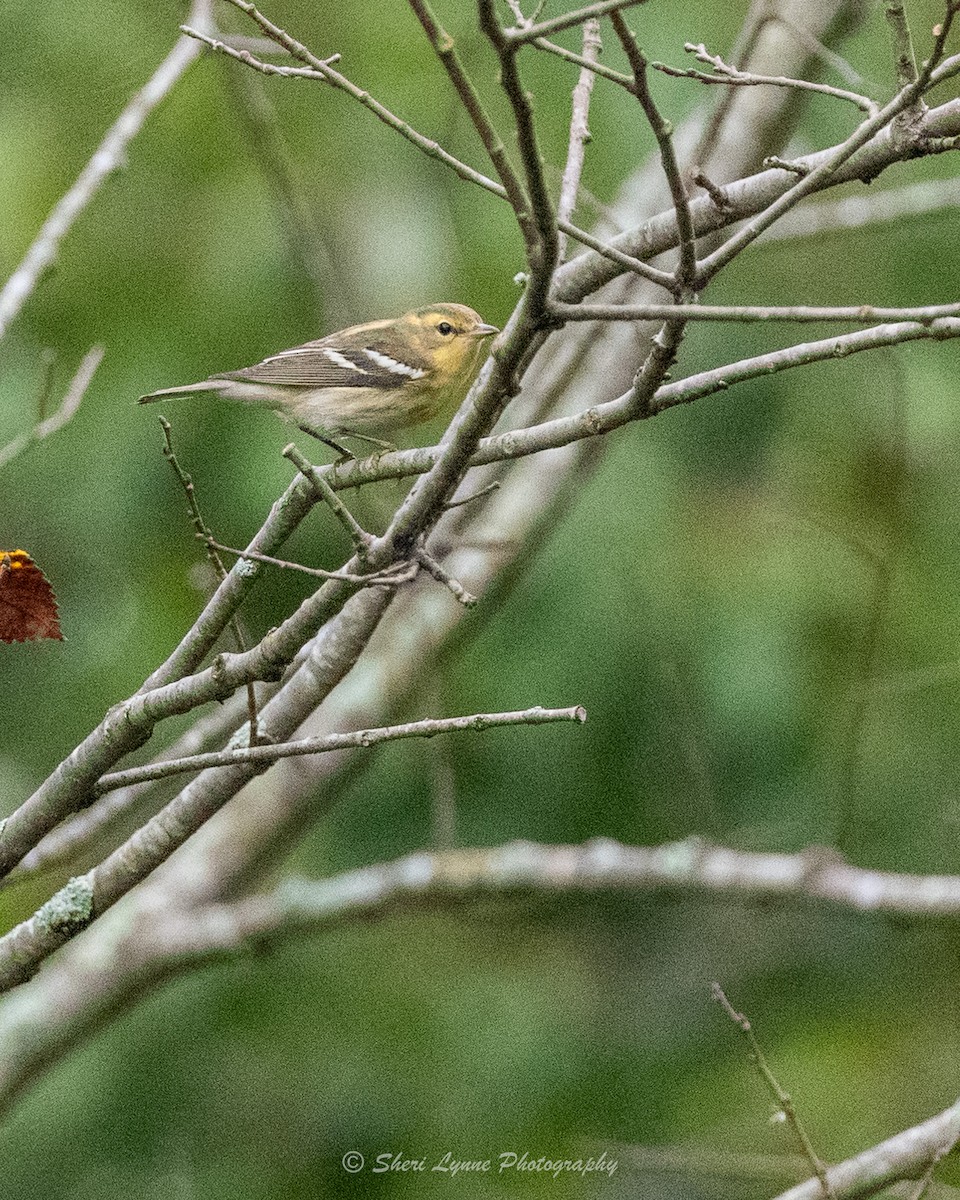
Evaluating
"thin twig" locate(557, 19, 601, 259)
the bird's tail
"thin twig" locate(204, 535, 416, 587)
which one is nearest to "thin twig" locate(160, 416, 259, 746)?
"thin twig" locate(204, 535, 416, 587)

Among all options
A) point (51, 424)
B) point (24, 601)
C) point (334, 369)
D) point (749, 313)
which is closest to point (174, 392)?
point (51, 424)

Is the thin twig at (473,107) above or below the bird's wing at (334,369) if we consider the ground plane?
above

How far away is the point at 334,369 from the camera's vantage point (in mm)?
4449

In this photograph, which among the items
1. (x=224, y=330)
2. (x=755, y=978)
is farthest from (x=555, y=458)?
(x=755, y=978)

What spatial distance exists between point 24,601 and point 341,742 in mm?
590

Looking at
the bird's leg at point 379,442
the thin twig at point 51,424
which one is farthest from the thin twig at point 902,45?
the thin twig at point 51,424

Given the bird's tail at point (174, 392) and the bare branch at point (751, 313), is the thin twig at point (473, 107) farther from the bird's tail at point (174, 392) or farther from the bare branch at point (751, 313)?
the bird's tail at point (174, 392)

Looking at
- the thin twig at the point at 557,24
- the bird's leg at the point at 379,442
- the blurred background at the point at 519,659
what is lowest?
the blurred background at the point at 519,659

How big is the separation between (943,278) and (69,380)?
4.19 meters

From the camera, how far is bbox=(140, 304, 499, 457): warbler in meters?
4.19

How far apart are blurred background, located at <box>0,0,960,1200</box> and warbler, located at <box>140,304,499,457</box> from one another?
1045 millimetres

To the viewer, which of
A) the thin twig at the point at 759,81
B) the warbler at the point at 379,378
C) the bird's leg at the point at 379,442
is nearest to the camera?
the thin twig at the point at 759,81

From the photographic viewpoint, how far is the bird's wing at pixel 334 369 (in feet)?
14.2

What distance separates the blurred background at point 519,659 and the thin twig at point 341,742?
3.15 meters
